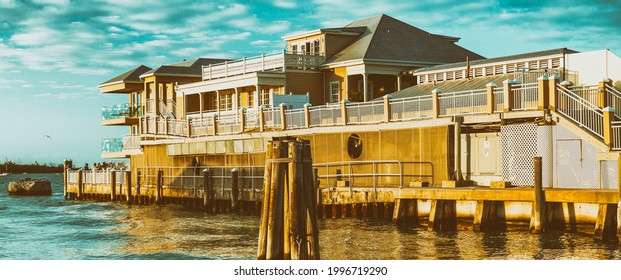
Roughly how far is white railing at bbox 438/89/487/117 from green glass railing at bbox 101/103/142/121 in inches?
1318

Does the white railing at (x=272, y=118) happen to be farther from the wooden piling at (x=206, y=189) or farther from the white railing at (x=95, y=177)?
the white railing at (x=95, y=177)

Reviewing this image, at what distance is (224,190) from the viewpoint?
161ft

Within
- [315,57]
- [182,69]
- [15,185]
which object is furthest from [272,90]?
[15,185]

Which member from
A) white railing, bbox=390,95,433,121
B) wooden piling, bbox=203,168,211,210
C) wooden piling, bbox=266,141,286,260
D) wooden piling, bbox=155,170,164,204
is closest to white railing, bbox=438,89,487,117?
white railing, bbox=390,95,433,121

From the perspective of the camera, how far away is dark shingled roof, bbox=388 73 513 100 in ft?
145

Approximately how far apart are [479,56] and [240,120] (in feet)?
56.8

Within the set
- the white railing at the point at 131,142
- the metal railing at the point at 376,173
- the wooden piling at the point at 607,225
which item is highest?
the white railing at the point at 131,142

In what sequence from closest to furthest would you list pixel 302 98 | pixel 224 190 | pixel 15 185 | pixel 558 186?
1. pixel 558 186
2. pixel 224 190
3. pixel 302 98
4. pixel 15 185

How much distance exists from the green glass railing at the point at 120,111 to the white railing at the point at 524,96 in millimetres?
36997

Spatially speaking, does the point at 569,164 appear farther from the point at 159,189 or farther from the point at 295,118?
the point at 159,189

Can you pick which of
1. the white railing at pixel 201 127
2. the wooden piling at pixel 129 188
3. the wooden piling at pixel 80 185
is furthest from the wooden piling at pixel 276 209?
the wooden piling at pixel 80 185

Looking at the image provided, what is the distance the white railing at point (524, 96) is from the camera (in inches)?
1391
